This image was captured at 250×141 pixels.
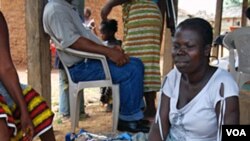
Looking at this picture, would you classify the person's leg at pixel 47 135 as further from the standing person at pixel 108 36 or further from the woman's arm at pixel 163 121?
the standing person at pixel 108 36

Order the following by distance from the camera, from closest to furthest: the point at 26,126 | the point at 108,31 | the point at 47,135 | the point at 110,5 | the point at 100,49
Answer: the point at 26,126, the point at 47,135, the point at 100,49, the point at 110,5, the point at 108,31

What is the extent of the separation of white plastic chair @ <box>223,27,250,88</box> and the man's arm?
1.19m

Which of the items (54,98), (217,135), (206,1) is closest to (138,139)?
(217,135)

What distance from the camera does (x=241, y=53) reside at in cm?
404

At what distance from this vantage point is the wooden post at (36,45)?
11.8ft

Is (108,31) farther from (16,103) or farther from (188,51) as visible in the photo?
(188,51)

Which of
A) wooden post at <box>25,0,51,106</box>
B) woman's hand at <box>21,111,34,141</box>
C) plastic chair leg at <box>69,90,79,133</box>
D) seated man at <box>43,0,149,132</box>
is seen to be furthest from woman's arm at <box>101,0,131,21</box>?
woman's hand at <box>21,111,34,141</box>

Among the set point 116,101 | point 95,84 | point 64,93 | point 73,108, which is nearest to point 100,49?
point 95,84

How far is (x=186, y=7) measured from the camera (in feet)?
73.4

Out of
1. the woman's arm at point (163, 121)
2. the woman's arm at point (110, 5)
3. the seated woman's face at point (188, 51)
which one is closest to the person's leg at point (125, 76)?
the woman's arm at point (110, 5)

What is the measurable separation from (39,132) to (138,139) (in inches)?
25.2

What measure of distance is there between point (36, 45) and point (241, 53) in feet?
6.68

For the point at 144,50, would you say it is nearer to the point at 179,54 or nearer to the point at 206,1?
the point at 179,54

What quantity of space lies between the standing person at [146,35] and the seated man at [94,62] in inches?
11.8
